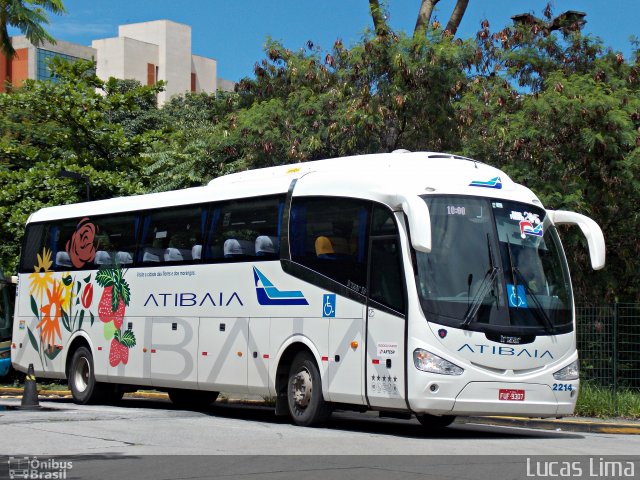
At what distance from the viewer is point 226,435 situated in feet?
46.6

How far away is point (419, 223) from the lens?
13.9m

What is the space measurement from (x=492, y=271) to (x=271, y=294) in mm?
3761

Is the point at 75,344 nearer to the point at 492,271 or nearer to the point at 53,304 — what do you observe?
the point at 53,304

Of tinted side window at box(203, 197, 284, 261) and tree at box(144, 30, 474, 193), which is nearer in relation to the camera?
tinted side window at box(203, 197, 284, 261)

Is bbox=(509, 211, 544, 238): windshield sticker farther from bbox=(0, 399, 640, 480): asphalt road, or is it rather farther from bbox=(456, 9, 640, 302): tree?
bbox=(456, 9, 640, 302): tree

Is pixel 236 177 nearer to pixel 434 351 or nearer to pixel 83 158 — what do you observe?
pixel 434 351

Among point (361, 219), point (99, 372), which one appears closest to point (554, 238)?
point (361, 219)

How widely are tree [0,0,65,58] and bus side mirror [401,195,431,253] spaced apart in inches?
940

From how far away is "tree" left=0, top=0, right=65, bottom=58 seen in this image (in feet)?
116

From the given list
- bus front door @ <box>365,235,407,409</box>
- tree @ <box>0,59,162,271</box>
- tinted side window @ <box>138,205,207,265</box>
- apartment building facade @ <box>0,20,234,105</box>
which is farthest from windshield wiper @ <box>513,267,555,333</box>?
apartment building facade @ <box>0,20,234,105</box>

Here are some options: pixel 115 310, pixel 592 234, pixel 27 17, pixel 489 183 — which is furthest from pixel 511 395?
pixel 27 17

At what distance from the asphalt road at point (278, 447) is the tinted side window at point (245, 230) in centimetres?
260

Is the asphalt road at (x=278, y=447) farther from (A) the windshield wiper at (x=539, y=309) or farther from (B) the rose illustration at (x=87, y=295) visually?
(B) the rose illustration at (x=87, y=295)

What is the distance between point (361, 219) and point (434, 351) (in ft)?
7.51
